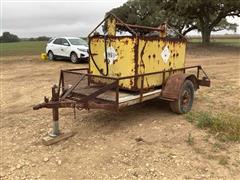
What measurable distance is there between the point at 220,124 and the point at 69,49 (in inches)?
522

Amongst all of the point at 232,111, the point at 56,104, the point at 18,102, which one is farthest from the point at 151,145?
the point at 18,102

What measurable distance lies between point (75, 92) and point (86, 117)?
0.80 m

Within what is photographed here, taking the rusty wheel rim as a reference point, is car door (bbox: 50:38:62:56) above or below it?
above

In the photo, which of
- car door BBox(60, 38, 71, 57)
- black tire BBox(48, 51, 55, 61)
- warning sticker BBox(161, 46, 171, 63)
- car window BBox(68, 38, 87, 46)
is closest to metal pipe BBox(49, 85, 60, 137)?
warning sticker BBox(161, 46, 171, 63)

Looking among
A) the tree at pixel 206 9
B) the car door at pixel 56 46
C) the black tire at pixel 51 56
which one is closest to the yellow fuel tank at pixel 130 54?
the car door at pixel 56 46

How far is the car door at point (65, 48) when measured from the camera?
18656mm

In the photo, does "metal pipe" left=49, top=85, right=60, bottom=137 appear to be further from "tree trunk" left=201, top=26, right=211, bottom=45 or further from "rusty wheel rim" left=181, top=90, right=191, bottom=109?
"tree trunk" left=201, top=26, right=211, bottom=45

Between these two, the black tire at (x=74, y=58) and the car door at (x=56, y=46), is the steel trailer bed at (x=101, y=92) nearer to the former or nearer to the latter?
the black tire at (x=74, y=58)

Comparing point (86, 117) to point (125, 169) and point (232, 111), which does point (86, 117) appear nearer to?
point (125, 169)

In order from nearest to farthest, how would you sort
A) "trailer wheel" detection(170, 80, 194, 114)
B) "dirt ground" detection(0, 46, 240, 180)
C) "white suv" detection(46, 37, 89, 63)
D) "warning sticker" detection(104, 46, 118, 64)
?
"dirt ground" detection(0, 46, 240, 180) < "warning sticker" detection(104, 46, 118, 64) < "trailer wheel" detection(170, 80, 194, 114) < "white suv" detection(46, 37, 89, 63)

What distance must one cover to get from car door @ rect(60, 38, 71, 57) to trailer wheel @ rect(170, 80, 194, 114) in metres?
11.9

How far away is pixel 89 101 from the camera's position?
5961 millimetres

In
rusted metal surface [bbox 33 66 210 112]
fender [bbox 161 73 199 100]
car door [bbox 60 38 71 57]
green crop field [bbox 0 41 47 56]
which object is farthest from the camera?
green crop field [bbox 0 41 47 56]

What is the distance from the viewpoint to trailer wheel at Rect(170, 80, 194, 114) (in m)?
7.12
